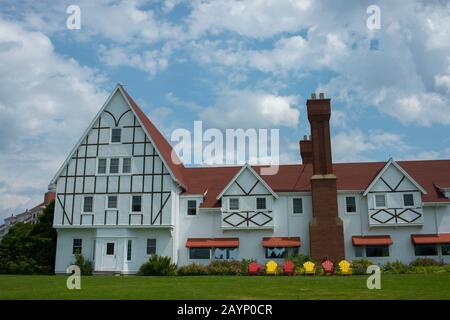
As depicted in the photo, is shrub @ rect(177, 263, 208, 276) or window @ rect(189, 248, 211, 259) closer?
shrub @ rect(177, 263, 208, 276)

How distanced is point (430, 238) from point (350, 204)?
6.05 meters

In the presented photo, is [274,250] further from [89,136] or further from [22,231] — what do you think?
[22,231]

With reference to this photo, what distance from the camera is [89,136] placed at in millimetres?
37812

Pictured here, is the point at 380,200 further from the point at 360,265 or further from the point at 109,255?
the point at 109,255

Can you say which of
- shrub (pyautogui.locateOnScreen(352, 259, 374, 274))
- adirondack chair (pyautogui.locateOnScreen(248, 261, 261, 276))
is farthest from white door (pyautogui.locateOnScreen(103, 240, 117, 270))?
shrub (pyautogui.locateOnScreen(352, 259, 374, 274))

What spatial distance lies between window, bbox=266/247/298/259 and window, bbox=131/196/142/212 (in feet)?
33.3

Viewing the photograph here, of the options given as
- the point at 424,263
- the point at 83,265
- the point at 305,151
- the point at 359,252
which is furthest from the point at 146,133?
the point at 424,263

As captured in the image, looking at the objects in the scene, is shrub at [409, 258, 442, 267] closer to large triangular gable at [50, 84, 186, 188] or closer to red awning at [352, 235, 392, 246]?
red awning at [352, 235, 392, 246]

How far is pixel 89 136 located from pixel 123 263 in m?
10.1

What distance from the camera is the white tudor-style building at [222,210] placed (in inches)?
1403

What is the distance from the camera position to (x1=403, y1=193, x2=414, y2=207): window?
117 feet

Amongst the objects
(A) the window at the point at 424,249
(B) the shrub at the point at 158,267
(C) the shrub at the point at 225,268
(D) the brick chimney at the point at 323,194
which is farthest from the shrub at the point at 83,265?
(A) the window at the point at 424,249
